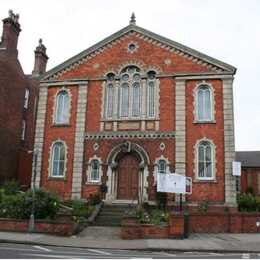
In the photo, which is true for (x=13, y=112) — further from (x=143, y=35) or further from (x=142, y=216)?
(x=142, y=216)

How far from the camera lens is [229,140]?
23047 mm

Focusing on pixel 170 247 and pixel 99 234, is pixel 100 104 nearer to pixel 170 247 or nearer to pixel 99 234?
pixel 99 234

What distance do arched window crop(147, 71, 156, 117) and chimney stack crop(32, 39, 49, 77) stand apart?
56.4 feet

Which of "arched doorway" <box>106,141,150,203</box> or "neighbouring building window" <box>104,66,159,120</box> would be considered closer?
"arched doorway" <box>106,141,150,203</box>

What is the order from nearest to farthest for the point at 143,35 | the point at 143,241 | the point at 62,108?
the point at 143,241, the point at 143,35, the point at 62,108

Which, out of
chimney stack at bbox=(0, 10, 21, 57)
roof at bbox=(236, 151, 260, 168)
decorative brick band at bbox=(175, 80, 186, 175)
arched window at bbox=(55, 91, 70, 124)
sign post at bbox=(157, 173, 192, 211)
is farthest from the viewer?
roof at bbox=(236, 151, 260, 168)

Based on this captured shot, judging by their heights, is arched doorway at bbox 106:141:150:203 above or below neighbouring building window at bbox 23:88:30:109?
below

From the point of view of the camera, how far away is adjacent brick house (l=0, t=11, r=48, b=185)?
31641 millimetres

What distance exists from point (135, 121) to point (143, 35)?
20.6ft

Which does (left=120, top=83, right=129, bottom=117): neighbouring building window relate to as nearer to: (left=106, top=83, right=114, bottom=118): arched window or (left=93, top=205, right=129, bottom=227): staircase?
(left=106, top=83, right=114, bottom=118): arched window

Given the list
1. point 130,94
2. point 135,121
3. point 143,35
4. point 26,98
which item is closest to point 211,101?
point 135,121

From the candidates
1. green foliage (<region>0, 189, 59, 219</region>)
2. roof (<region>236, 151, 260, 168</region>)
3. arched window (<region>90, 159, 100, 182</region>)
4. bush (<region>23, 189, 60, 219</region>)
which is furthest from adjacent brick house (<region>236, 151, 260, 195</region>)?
green foliage (<region>0, 189, 59, 219</region>)

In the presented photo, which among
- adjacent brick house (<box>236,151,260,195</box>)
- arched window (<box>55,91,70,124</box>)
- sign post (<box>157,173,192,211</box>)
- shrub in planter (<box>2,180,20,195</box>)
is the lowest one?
shrub in planter (<box>2,180,20,195</box>)

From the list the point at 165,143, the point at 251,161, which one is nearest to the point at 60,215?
the point at 165,143
